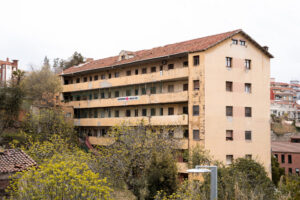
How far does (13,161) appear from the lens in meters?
20.6

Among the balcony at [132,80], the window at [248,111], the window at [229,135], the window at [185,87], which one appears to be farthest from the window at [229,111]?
the balcony at [132,80]

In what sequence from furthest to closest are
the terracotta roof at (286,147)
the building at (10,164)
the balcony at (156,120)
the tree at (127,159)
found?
the terracotta roof at (286,147), the balcony at (156,120), the tree at (127,159), the building at (10,164)

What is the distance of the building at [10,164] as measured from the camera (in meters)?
19.2

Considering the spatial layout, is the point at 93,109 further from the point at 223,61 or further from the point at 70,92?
the point at 223,61

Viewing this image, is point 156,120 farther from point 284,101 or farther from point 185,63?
point 284,101

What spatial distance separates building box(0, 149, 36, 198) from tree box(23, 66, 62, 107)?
34.1 meters

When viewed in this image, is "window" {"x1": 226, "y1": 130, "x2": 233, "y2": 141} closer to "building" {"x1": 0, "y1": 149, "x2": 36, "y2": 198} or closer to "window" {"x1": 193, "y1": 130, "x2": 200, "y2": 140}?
"window" {"x1": 193, "y1": 130, "x2": 200, "y2": 140}

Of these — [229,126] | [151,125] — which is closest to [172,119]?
[151,125]

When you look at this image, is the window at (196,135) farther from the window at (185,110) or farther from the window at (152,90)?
the window at (152,90)

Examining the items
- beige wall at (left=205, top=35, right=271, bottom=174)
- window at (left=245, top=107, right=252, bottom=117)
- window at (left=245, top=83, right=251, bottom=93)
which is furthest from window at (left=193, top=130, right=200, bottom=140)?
window at (left=245, top=83, right=251, bottom=93)

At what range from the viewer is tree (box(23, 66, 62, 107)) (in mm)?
55344

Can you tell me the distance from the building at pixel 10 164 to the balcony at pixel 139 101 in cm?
2285

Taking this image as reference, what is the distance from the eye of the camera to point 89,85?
5484 cm

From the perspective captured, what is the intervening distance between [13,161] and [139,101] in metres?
27.1
